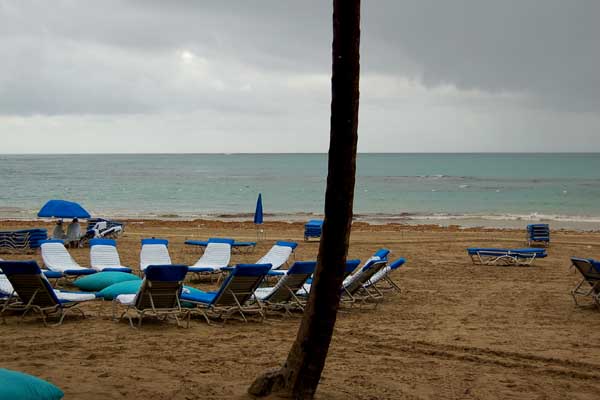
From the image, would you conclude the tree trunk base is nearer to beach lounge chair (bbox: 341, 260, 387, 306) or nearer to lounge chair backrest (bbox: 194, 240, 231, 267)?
beach lounge chair (bbox: 341, 260, 387, 306)

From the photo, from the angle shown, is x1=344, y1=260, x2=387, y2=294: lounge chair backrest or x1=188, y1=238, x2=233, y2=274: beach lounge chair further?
x1=188, y1=238, x2=233, y2=274: beach lounge chair

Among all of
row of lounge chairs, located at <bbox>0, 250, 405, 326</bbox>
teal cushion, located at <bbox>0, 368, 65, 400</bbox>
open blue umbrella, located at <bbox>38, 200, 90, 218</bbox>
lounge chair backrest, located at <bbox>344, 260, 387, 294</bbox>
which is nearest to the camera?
teal cushion, located at <bbox>0, 368, 65, 400</bbox>

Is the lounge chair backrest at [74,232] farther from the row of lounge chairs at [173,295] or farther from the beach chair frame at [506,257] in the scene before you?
the beach chair frame at [506,257]

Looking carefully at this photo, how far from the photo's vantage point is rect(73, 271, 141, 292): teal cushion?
9930 mm

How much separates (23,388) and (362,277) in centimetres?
609

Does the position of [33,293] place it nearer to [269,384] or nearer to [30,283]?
[30,283]

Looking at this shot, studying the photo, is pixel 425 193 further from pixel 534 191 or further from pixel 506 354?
pixel 506 354

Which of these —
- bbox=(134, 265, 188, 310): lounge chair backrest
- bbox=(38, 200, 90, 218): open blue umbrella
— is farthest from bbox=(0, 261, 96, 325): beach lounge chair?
bbox=(38, 200, 90, 218): open blue umbrella

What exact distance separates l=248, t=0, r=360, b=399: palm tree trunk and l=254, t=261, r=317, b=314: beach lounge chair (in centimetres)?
366

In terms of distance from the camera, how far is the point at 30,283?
747 cm

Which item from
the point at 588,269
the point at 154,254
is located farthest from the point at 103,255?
the point at 588,269

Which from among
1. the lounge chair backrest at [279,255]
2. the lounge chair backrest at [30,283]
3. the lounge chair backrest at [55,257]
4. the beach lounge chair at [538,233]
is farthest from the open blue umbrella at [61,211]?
the beach lounge chair at [538,233]

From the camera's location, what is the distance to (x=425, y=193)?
189ft

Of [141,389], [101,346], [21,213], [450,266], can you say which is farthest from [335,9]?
[21,213]
